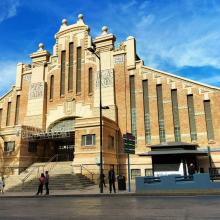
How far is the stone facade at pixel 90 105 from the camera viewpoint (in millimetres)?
30062

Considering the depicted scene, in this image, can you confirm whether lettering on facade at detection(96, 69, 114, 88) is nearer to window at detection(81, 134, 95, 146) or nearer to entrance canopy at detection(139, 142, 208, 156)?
window at detection(81, 134, 95, 146)

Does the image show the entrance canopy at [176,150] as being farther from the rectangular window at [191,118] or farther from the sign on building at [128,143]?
the sign on building at [128,143]

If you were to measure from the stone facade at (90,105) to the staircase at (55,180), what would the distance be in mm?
1811

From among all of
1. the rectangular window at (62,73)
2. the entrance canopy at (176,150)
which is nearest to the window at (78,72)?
the rectangular window at (62,73)

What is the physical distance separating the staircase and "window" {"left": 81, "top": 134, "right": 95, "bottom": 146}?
10.8 ft

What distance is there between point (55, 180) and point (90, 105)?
13.1m

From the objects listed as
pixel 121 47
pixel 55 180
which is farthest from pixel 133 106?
pixel 55 180

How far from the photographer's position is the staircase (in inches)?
961

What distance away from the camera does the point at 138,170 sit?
1253 inches

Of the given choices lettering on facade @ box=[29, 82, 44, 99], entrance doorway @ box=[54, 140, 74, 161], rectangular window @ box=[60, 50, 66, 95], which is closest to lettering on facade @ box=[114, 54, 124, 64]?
rectangular window @ box=[60, 50, 66, 95]

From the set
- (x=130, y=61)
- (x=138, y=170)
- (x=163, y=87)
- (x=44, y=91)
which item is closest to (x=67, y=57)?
(x=44, y=91)

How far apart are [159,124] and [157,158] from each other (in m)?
6.52

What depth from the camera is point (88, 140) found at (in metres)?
29.4

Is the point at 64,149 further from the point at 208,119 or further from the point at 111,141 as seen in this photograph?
the point at 208,119
